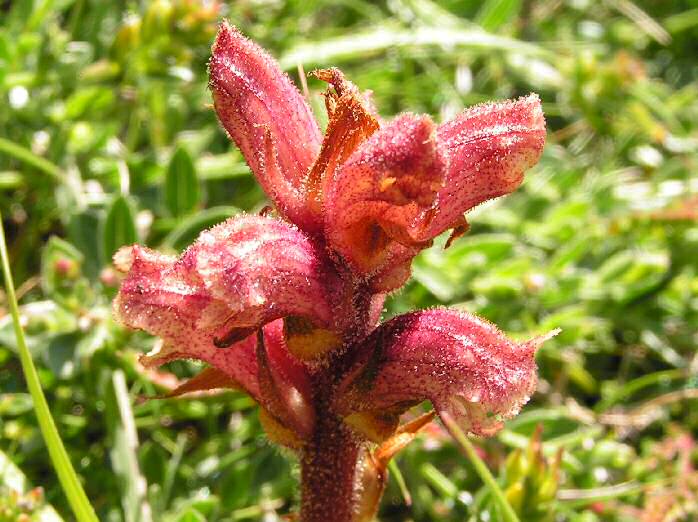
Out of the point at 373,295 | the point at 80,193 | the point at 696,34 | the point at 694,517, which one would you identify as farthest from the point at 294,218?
the point at 696,34

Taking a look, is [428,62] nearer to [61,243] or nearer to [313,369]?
[61,243]

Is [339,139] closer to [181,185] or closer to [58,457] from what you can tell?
[58,457]

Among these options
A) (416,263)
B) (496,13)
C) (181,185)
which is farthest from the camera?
(496,13)

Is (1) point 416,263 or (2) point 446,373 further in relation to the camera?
(1) point 416,263

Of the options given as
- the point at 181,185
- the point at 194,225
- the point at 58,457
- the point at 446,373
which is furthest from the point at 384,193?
the point at 181,185

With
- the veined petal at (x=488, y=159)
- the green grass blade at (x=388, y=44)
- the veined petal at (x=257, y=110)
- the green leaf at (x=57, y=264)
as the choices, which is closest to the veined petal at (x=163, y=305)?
the veined petal at (x=257, y=110)

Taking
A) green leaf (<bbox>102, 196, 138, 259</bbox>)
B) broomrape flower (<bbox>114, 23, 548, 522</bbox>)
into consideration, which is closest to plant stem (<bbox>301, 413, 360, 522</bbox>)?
broomrape flower (<bbox>114, 23, 548, 522</bbox>)
